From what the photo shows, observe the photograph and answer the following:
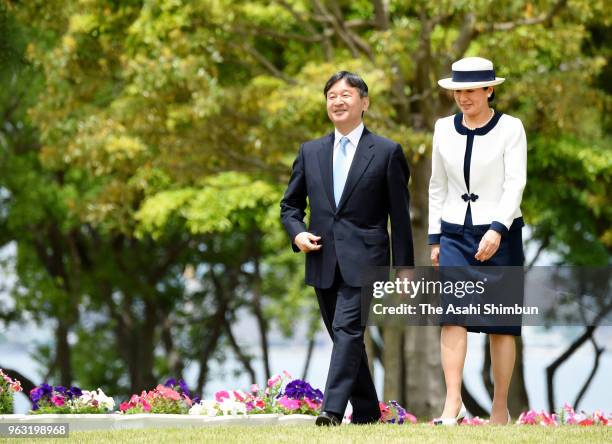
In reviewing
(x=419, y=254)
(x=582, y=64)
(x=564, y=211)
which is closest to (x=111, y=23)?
(x=419, y=254)

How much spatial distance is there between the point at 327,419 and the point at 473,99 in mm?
2187

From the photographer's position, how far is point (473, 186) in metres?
7.51

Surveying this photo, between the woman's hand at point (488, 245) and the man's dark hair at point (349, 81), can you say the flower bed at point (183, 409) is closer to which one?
the woman's hand at point (488, 245)

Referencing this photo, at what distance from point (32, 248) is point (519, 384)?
12.4 meters

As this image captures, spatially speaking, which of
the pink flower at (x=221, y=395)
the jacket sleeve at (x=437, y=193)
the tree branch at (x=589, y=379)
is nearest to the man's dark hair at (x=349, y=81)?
the jacket sleeve at (x=437, y=193)

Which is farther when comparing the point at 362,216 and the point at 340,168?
the point at 340,168

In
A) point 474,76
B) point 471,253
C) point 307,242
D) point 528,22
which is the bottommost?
point 471,253

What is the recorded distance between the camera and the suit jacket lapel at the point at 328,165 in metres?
7.75

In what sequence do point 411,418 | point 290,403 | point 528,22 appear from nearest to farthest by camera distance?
point 290,403, point 411,418, point 528,22

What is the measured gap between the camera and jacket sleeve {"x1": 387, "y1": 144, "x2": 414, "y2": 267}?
7629 millimetres

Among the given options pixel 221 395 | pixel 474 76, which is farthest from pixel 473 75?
pixel 221 395

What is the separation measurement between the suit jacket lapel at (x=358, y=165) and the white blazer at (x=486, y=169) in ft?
1.49

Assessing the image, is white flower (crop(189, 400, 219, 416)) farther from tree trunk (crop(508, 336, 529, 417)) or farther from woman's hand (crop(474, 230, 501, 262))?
tree trunk (crop(508, 336, 529, 417))

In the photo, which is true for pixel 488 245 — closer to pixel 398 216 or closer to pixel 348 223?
pixel 398 216
